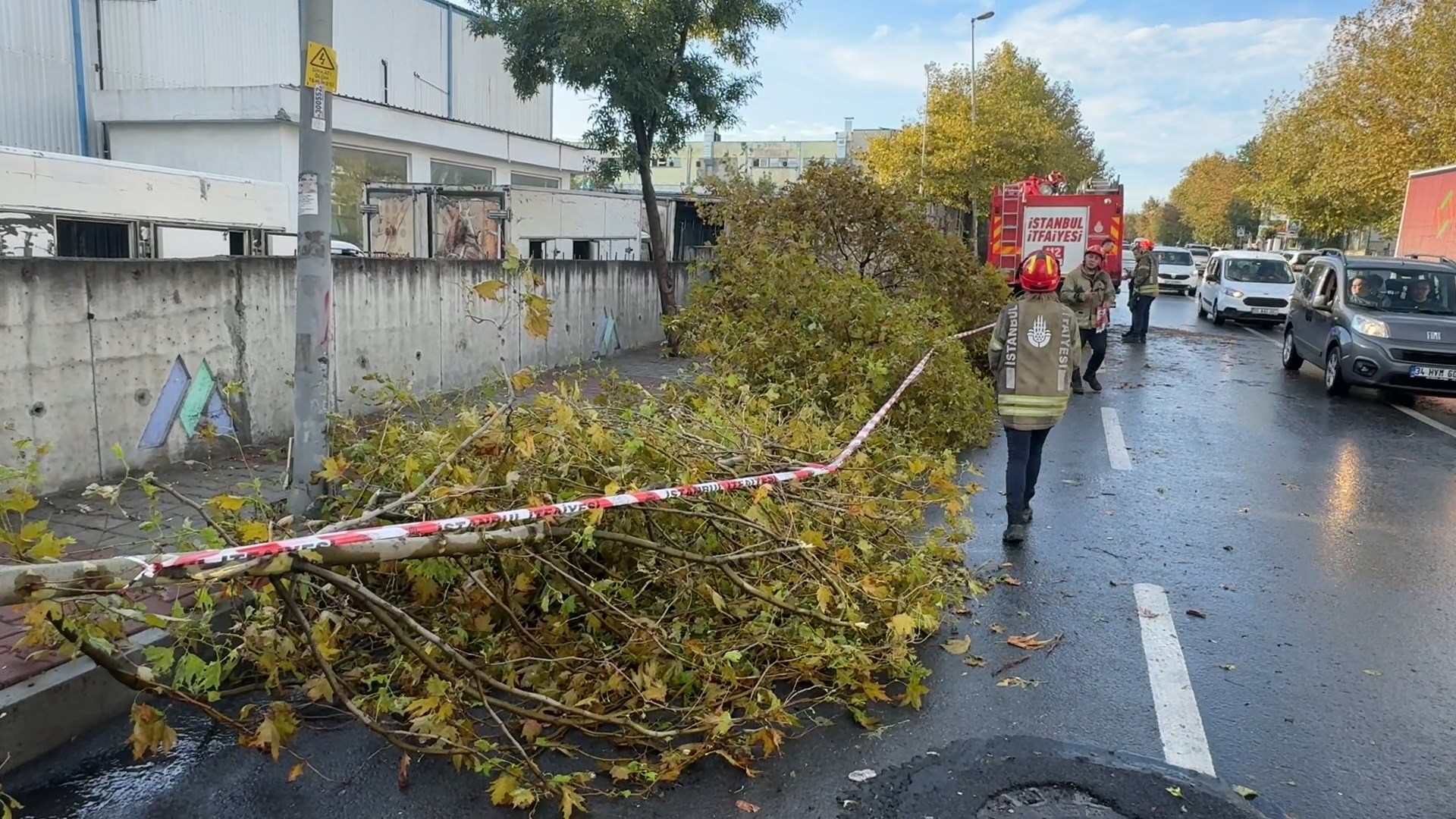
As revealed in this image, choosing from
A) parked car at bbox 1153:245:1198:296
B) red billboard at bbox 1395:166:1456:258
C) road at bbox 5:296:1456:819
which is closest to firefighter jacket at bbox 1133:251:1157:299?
red billboard at bbox 1395:166:1456:258

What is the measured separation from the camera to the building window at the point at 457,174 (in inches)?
902

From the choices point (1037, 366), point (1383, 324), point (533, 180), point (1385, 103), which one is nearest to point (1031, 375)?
point (1037, 366)

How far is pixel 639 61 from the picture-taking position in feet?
A: 44.4

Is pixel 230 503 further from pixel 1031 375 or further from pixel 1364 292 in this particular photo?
pixel 1364 292

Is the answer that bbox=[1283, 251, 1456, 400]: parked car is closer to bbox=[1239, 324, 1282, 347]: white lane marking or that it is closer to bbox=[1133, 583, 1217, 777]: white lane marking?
bbox=[1239, 324, 1282, 347]: white lane marking

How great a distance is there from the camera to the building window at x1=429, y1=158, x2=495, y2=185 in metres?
22.9

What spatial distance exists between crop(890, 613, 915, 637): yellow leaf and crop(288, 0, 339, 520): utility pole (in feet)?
10.4

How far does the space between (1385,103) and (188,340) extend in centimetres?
2880

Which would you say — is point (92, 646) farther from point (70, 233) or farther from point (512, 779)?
point (70, 233)

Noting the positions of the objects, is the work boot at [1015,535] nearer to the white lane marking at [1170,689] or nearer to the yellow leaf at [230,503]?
the white lane marking at [1170,689]

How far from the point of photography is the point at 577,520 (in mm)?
3912

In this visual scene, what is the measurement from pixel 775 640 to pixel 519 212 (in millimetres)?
12249

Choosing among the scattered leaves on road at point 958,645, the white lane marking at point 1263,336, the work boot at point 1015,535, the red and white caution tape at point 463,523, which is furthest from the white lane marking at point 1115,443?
the white lane marking at point 1263,336

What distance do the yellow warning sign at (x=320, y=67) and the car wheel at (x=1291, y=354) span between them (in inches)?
552
